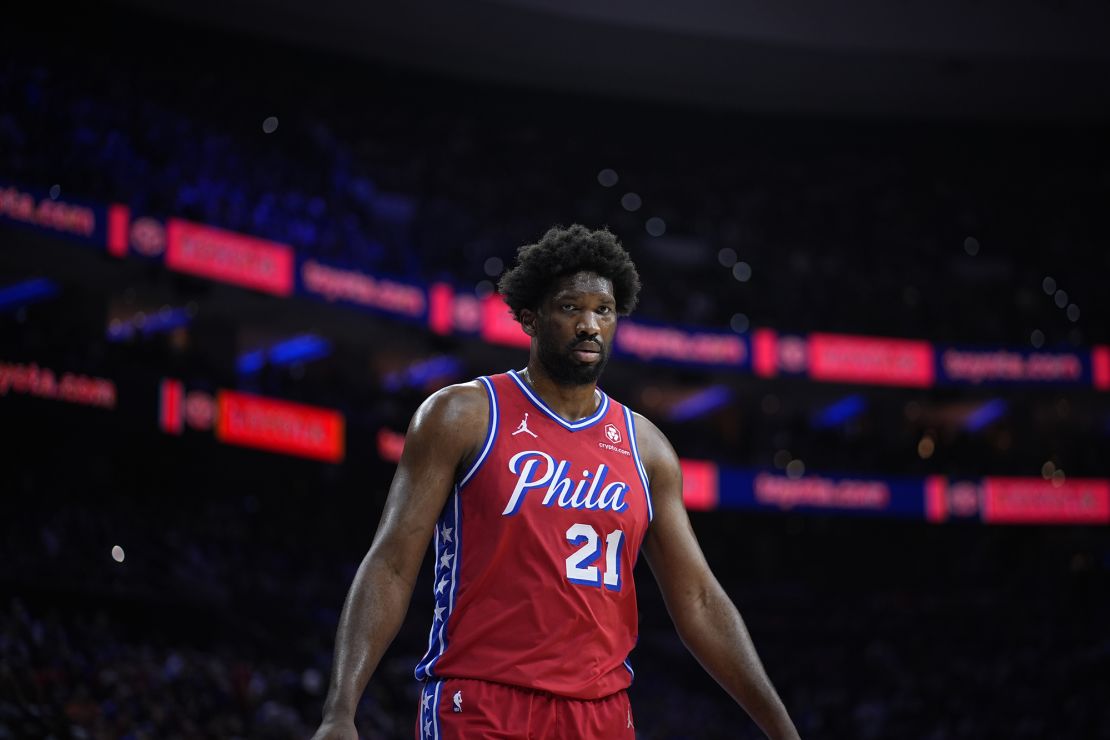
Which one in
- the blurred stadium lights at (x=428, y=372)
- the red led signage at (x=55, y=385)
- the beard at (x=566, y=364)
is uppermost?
the blurred stadium lights at (x=428, y=372)

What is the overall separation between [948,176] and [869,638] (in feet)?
44.2

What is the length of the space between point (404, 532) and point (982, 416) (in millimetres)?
26827

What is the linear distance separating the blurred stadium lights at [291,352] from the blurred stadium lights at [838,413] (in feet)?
37.5

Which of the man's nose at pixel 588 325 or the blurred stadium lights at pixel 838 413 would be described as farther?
the blurred stadium lights at pixel 838 413

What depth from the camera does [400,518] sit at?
3.38 metres

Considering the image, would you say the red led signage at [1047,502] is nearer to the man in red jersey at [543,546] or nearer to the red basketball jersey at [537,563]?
the man in red jersey at [543,546]

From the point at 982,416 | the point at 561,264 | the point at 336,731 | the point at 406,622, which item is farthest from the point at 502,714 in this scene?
the point at 982,416

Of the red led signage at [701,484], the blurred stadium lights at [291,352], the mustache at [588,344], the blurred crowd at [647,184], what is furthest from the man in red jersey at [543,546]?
the blurred stadium lights at [291,352]

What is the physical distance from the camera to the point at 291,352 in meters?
23.6

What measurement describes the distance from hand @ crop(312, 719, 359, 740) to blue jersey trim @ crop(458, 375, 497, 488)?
0.80m

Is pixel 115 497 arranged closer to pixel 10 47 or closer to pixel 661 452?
pixel 10 47

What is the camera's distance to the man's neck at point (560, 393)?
146 inches

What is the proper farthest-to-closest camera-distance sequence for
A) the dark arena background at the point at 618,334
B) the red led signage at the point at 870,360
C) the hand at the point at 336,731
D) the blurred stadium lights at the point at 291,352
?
the red led signage at the point at 870,360 < the blurred stadium lights at the point at 291,352 < the dark arena background at the point at 618,334 < the hand at the point at 336,731

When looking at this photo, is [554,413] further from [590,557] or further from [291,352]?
[291,352]
